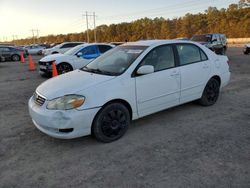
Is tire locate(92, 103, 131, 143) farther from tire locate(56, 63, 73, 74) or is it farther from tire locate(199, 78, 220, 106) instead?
tire locate(56, 63, 73, 74)

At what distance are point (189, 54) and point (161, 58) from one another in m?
0.86

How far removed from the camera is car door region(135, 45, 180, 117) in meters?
4.45

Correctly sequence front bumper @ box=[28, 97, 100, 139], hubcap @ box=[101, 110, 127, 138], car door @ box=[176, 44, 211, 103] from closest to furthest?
front bumper @ box=[28, 97, 100, 139], hubcap @ box=[101, 110, 127, 138], car door @ box=[176, 44, 211, 103]

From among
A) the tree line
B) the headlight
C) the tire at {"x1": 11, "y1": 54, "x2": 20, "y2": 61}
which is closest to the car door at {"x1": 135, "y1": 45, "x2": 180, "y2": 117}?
the headlight

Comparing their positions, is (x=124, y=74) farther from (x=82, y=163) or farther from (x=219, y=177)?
(x=219, y=177)

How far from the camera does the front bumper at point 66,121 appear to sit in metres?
3.75

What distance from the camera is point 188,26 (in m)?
84.6

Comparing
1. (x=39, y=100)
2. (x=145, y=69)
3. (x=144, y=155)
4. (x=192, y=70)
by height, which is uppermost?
(x=145, y=69)

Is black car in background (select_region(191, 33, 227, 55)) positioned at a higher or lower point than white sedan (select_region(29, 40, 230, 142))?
higher

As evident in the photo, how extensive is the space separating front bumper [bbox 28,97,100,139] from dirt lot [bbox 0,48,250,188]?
0.97 ft

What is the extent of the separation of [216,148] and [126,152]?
4.53ft

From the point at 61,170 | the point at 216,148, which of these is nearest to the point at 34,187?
the point at 61,170

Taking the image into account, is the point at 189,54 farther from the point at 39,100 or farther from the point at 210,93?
the point at 39,100

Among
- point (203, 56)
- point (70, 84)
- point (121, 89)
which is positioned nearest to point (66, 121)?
point (70, 84)
